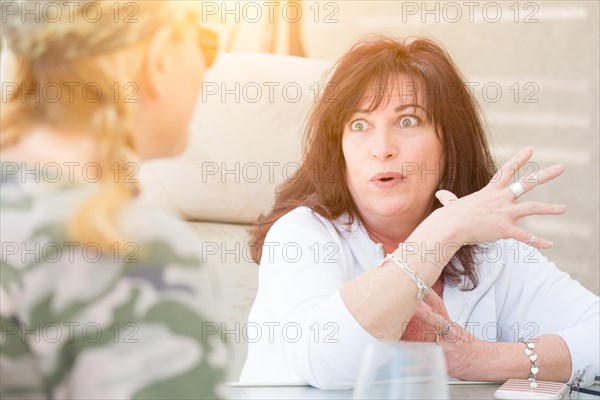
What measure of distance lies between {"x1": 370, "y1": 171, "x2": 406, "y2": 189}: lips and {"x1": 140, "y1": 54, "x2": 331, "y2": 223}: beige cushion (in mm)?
588

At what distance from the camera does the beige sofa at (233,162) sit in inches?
82.7

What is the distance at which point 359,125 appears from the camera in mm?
1595

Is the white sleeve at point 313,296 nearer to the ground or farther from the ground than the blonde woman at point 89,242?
nearer to the ground

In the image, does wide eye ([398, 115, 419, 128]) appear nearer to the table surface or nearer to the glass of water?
the table surface

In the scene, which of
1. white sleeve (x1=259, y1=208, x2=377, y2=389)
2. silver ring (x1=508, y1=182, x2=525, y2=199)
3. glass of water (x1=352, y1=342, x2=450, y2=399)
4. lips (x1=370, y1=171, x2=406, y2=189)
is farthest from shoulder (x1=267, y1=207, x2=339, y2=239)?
glass of water (x1=352, y1=342, x2=450, y2=399)

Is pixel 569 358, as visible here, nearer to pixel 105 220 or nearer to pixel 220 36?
pixel 105 220

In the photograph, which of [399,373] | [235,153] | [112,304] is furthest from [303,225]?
[112,304]

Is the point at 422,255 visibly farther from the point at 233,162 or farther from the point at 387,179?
the point at 233,162

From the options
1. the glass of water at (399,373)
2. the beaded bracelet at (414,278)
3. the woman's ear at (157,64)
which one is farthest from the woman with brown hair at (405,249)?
the woman's ear at (157,64)

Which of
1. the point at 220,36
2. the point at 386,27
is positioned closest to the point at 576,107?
the point at 386,27

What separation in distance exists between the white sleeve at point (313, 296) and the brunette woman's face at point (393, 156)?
0.32ft

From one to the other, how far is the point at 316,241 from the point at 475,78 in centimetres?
121

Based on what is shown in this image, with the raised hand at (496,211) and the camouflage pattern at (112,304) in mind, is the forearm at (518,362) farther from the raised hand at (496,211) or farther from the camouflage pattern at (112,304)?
the camouflage pattern at (112,304)

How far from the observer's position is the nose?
5.04 ft
